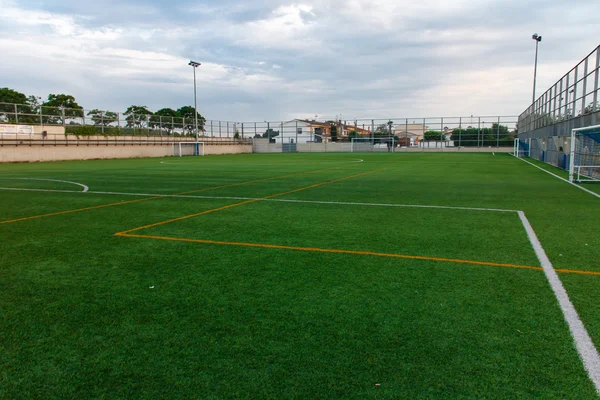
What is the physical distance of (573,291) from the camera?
3.98 metres

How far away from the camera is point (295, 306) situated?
3.68 m

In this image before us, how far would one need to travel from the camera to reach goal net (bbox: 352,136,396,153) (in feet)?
193

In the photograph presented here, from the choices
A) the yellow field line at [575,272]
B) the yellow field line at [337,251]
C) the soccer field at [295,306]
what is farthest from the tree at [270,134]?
the yellow field line at [575,272]

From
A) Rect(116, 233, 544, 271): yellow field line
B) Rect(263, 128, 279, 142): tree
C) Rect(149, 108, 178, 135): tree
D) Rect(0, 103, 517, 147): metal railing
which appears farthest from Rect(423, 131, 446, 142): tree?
Rect(116, 233, 544, 271): yellow field line

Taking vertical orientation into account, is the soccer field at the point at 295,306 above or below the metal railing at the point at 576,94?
below

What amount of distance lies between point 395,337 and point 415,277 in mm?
1405

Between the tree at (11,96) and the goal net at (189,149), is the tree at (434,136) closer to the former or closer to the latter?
the goal net at (189,149)

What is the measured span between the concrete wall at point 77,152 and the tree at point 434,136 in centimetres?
3442

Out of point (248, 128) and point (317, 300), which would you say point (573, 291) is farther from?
point (248, 128)

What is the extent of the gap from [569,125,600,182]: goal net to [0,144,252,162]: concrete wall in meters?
33.4

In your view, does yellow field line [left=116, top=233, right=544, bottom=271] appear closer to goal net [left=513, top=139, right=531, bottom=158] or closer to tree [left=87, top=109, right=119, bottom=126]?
goal net [left=513, top=139, right=531, bottom=158]

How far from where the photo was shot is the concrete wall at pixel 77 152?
30517 millimetres

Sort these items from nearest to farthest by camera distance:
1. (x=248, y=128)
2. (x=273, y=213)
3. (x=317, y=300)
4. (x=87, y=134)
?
(x=317, y=300) → (x=273, y=213) → (x=87, y=134) → (x=248, y=128)

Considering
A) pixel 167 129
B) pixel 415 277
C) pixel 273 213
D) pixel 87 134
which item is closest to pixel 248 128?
pixel 167 129
